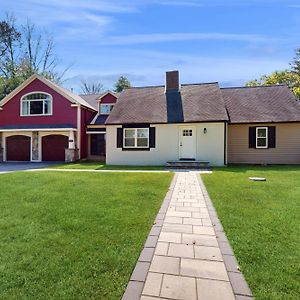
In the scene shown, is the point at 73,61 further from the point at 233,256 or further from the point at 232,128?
the point at 233,256

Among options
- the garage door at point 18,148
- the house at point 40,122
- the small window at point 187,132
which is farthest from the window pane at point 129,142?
the garage door at point 18,148

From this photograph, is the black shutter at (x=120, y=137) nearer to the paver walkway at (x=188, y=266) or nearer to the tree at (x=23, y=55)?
the paver walkway at (x=188, y=266)

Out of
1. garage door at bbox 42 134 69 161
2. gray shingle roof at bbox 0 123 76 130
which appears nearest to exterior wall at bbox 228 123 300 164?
gray shingle roof at bbox 0 123 76 130

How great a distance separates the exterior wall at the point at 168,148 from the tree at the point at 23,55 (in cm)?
2132

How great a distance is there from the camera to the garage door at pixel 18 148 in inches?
853

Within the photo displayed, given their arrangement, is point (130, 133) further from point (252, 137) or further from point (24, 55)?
point (24, 55)

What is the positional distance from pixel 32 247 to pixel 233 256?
283 cm

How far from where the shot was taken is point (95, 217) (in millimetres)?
5254

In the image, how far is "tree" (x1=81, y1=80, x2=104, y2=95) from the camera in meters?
49.3

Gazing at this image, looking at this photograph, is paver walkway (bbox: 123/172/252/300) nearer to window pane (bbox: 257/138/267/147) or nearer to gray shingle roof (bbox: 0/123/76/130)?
window pane (bbox: 257/138/267/147)

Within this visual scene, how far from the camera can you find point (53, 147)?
70.1ft

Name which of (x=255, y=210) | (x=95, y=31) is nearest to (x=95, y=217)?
(x=255, y=210)

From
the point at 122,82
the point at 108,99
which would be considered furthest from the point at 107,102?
the point at 122,82

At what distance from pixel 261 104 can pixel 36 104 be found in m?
17.3
